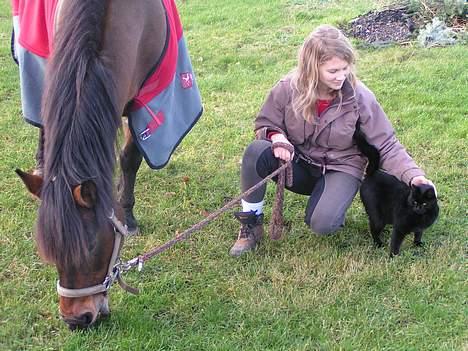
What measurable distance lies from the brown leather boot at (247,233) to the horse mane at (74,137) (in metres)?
1.20

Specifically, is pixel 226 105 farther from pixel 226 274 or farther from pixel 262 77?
pixel 226 274

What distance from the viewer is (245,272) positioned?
10.2ft

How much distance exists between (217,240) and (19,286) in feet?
3.59

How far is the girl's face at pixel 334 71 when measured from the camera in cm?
293

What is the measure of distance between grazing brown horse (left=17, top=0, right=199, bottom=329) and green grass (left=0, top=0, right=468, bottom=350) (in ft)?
1.52

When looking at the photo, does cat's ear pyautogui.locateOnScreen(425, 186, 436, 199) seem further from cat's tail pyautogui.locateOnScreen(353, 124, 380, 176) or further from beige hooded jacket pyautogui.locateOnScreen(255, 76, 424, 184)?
cat's tail pyautogui.locateOnScreen(353, 124, 380, 176)

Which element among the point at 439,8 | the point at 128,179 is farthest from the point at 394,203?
the point at 439,8

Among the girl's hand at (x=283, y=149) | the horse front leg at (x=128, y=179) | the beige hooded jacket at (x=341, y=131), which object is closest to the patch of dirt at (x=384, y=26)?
the beige hooded jacket at (x=341, y=131)

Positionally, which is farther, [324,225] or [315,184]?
[315,184]

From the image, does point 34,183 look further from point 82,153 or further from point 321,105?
point 321,105

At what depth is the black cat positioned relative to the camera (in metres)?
2.90

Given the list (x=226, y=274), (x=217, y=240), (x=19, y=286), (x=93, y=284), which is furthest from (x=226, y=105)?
(x=93, y=284)

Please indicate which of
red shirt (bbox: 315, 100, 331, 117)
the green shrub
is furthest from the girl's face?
the green shrub

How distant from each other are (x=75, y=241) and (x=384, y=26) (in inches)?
227
